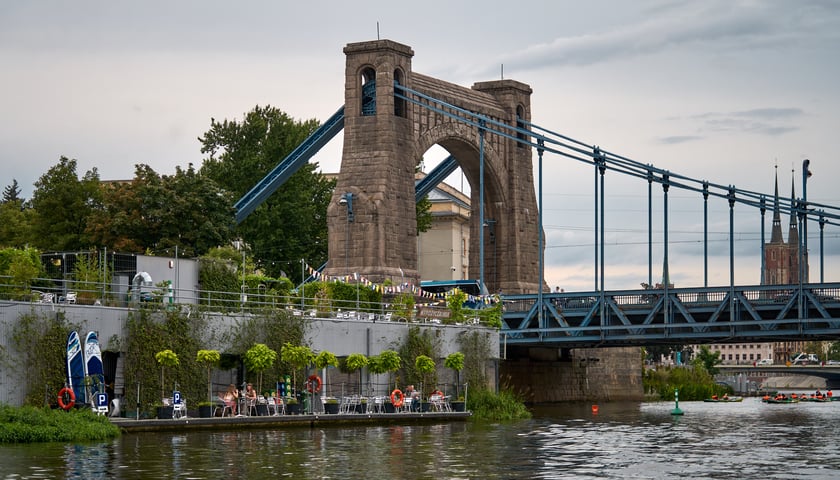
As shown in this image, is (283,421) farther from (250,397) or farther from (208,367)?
(208,367)

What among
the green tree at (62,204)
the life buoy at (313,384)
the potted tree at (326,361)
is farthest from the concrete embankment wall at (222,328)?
the green tree at (62,204)

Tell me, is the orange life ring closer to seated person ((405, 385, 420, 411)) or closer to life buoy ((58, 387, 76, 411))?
seated person ((405, 385, 420, 411))

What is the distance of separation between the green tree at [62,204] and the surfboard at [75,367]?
4132 cm

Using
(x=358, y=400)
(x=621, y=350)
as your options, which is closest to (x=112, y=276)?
(x=358, y=400)

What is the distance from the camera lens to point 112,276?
51.5 metres

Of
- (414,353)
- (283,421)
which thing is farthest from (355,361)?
(283,421)

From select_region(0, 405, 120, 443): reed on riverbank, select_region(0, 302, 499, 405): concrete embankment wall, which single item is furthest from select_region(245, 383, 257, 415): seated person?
select_region(0, 405, 120, 443): reed on riverbank

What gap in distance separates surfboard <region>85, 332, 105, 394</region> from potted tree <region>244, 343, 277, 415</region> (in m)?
6.53

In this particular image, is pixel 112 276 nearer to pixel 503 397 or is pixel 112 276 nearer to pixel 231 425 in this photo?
pixel 231 425

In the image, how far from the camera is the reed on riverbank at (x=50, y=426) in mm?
39469

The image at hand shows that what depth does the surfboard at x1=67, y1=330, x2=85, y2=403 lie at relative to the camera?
4369 centimetres

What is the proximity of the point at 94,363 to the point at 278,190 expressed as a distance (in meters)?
53.7

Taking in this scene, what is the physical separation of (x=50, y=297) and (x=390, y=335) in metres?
17.3

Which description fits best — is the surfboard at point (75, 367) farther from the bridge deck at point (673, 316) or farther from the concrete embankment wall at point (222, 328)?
the bridge deck at point (673, 316)
